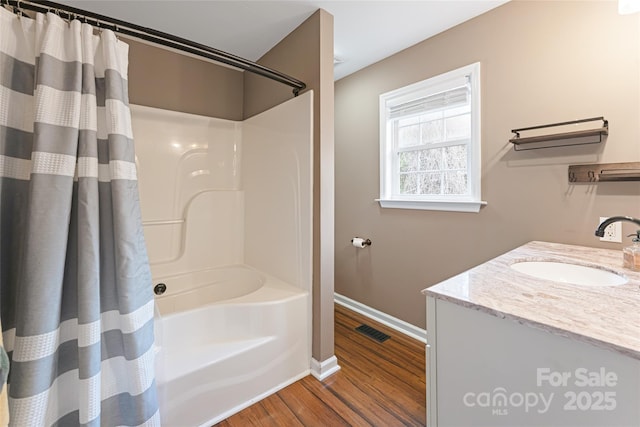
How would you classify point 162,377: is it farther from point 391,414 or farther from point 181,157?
point 181,157

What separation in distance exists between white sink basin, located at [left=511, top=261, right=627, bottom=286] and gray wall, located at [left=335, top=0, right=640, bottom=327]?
0.42 metres

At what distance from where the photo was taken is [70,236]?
96cm

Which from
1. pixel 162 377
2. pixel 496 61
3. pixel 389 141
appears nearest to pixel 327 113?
pixel 389 141

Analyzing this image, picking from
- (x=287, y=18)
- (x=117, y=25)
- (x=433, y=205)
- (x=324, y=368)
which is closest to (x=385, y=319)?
(x=324, y=368)

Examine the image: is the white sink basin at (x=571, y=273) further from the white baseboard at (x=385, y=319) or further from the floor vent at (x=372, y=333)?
the floor vent at (x=372, y=333)

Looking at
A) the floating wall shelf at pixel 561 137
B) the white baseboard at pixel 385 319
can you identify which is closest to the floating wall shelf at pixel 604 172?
the floating wall shelf at pixel 561 137

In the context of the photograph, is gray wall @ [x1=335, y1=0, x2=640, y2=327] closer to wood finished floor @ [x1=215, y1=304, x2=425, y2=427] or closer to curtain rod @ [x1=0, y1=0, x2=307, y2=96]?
wood finished floor @ [x1=215, y1=304, x2=425, y2=427]

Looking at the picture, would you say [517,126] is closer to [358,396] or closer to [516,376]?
[516,376]

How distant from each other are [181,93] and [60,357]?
7.36 ft

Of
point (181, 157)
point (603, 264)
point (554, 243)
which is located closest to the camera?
point (603, 264)

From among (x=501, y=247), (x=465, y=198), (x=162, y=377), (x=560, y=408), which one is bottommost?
(x=162, y=377)

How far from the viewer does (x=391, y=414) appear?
1.50 m

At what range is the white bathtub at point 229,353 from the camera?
1.36 m

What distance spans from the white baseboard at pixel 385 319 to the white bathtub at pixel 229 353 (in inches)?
37.1
